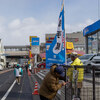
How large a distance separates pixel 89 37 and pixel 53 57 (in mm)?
23260

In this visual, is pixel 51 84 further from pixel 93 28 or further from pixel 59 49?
pixel 93 28

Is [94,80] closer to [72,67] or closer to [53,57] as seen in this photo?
[72,67]

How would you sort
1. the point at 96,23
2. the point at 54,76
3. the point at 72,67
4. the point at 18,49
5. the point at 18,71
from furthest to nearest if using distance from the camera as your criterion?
the point at 18,49 → the point at 96,23 → the point at 18,71 → the point at 72,67 → the point at 54,76

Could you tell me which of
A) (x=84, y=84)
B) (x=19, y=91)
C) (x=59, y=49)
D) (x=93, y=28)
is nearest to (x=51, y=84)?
(x=84, y=84)

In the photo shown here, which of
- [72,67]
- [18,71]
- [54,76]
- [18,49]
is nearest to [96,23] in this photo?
[18,71]

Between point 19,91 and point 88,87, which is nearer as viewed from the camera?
point 88,87

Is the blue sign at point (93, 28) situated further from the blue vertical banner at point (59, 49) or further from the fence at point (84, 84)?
the fence at point (84, 84)

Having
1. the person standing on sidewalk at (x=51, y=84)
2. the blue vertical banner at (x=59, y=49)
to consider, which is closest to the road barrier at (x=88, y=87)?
the person standing on sidewalk at (x=51, y=84)

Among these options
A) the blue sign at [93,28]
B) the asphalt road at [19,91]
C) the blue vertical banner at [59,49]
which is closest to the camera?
the blue vertical banner at [59,49]

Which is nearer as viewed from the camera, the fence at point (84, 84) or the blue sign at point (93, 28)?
the fence at point (84, 84)

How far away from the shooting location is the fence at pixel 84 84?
15.6 feet

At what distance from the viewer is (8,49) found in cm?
10294

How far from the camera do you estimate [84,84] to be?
5.47 metres

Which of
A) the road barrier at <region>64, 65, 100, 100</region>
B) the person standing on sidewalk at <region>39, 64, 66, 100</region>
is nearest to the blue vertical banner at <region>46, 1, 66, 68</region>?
the road barrier at <region>64, 65, 100, 100</region>
